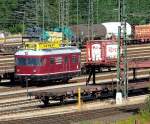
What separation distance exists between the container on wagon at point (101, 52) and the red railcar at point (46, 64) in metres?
3.66

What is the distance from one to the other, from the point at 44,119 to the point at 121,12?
11.7 metres

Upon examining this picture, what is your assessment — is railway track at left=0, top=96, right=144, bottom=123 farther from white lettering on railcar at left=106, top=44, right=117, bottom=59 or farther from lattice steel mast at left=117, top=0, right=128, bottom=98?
white lettering on railcar at left=106, top=44, right=117, bottom=59

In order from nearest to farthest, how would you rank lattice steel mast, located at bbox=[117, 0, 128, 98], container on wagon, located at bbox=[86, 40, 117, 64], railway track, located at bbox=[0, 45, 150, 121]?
railway track, located at bbox=[0, 45, 150, 121]
lattice steel mast, located at bbox=[117, 0, 128, 98]
container on wagon, located at bbox=[86, 40, 117, 64]

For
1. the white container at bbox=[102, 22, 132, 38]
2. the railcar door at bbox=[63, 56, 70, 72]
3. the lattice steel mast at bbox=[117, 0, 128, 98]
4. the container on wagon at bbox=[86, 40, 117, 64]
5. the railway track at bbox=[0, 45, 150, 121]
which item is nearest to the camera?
the railway track at bbox=[0, 45, 150, 121]

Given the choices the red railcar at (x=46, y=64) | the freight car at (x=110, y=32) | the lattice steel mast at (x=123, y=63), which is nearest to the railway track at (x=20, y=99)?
the red railcar at (x=46, y=64)

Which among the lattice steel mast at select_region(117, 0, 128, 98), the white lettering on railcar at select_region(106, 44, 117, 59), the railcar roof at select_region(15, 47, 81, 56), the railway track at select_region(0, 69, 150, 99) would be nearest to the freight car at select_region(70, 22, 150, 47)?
the railway track at select_region(0, 69, 150, 99)

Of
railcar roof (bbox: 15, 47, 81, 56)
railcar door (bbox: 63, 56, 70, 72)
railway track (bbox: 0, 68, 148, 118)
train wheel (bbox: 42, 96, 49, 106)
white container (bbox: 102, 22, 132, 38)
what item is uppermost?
white container (bbox: 102, 22, 132, 38)

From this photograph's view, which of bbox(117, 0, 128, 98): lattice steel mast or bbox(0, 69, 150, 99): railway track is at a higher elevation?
bbox(117, 0, 128, 98): lattice steel mast

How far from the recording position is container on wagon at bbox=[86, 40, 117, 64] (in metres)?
44.0

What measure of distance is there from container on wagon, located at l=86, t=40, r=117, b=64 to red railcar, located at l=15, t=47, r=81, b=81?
12.0 ft

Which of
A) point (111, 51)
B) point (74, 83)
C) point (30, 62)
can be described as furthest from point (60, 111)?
point (74, 83)

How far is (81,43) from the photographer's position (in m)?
76.1

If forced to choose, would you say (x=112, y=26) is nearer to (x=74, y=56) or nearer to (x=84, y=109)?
(x=74, y=56)

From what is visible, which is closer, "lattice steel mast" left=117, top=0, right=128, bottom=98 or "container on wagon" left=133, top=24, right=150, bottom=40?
"lattice steel mast" left=117, top=0, right=128, bottom=98
